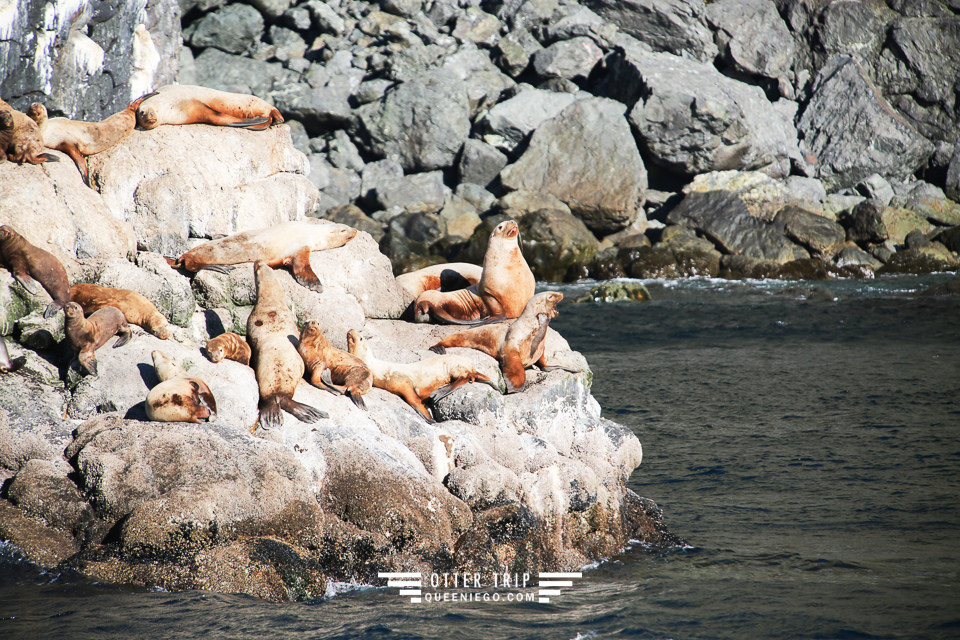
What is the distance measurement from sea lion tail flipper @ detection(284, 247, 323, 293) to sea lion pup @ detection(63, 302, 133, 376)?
1.51 metres

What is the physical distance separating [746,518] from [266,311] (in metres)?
4.59

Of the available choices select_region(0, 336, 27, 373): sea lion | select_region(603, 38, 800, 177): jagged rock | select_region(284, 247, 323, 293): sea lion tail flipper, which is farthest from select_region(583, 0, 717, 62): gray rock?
select_region(0, 336, 27, 373): sea lion

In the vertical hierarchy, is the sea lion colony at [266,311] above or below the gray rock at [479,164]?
below

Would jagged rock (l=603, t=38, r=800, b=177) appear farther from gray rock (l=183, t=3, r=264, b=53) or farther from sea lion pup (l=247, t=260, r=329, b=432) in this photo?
sea lion pup (l=247, t=260, r=329, b=432)

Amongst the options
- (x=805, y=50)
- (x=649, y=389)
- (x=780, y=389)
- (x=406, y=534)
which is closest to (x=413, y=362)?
(x=406, y=534)

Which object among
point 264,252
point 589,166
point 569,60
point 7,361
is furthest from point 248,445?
point 569,60

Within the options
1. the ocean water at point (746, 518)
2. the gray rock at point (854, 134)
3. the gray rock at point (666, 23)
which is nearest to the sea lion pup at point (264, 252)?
the ocean water at point (746, 518)

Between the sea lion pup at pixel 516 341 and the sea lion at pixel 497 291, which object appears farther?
the sea lion at pixel 497 291

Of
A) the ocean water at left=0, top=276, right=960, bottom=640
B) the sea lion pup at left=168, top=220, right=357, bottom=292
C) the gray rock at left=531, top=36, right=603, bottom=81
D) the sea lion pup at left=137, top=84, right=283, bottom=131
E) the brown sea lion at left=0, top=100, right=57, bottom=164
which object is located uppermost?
the gray rock at left=531, top=36, right=603, bottom=81

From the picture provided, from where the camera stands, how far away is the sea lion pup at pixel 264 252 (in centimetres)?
709

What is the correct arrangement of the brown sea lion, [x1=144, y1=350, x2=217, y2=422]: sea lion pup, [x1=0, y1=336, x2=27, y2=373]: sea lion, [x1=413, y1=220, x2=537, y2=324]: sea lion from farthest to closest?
[x1=413, y1=220, x2=537, y2=324]: sea lion, the brown sea lion, [x1=0, y1=336, x2=27, y2=373]: sea lion, [x1=144, y1=350, x2=217, y2=422]: sea lion pup

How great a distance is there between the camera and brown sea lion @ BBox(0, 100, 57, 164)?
6578 millimetres

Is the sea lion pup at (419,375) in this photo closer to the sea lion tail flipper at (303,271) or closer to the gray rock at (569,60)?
the sea lion tail flipper at (303,271)

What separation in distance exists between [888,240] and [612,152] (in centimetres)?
828
